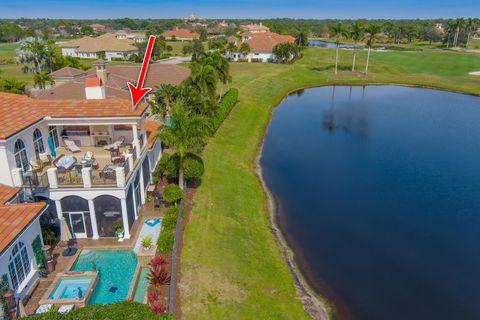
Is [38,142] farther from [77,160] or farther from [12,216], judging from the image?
[12,216]

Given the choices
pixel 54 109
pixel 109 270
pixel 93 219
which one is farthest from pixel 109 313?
pixel 54 109

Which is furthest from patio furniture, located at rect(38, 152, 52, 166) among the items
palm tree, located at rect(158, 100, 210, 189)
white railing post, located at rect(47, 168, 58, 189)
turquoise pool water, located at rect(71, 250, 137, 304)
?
palm tree, located at rect(158, 100, 210, 189)

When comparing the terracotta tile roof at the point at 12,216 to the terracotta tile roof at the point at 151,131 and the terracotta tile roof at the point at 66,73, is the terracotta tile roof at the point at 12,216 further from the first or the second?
the terracotta tile roof at the point at 66,73

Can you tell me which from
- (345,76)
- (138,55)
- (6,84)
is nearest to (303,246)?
(6,84)

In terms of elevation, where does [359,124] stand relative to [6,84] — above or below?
below

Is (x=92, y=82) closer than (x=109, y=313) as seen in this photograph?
No

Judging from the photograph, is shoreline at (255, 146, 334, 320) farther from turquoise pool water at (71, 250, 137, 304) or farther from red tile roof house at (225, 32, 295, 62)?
red tile roof house at (225, 32, 295, 62)

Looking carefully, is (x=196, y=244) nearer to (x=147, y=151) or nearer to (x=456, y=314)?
(x=147, y=151)
